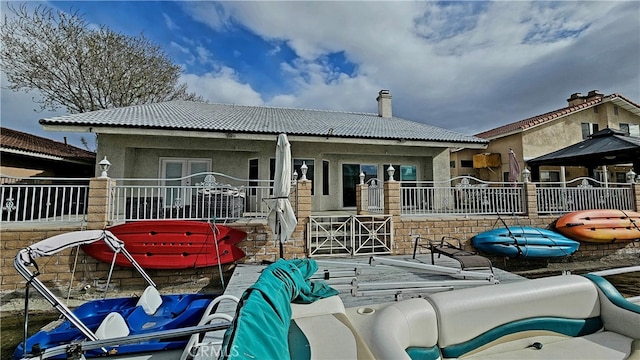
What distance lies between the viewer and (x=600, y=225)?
8.73 metres

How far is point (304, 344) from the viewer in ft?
7.13

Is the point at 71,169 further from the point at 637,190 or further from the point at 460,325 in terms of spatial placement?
the point at 637,190

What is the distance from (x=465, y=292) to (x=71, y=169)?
18792mm

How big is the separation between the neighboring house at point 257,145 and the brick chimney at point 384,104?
284 cm

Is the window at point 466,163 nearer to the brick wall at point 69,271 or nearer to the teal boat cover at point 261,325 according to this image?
the brick wall at point 69,271

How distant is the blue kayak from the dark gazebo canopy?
522 centimetres

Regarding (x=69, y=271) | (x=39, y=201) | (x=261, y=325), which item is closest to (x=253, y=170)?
(x=39, y=201)

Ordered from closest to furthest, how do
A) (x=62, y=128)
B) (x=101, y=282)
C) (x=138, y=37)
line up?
(x=101, y=282) → (x=62, y=128) → (x=138, y=37)

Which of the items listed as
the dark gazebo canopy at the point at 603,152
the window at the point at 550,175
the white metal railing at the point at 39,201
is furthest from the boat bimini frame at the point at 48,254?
the window at the point at 550,175

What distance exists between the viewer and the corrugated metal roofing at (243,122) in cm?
937

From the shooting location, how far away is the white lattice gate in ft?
25.0

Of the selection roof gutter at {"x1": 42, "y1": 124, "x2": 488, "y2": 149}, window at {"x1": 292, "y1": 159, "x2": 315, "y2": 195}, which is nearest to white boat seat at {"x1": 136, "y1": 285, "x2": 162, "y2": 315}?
roof gutter at {"x1": 42, "y1": 124, "x2": 488, "y2": 149}

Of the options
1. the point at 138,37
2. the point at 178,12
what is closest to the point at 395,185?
the point at 178,12

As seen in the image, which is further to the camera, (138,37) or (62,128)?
(138,37)
